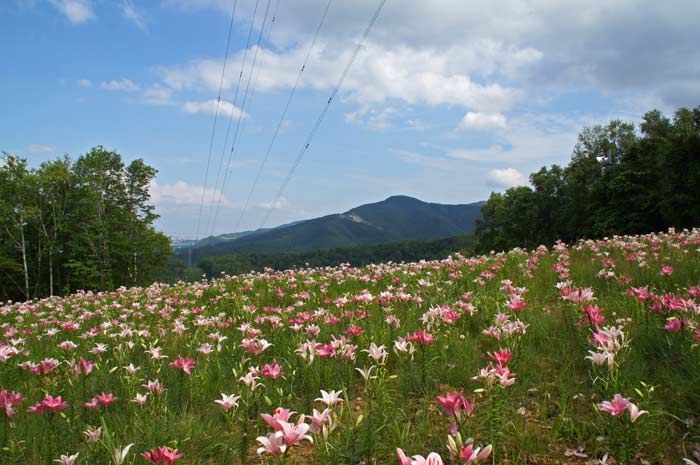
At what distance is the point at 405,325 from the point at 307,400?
82.3 inches

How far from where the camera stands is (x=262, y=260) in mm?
156875

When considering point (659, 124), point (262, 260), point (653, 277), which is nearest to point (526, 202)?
point (659, 124)

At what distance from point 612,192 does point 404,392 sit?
168 ft

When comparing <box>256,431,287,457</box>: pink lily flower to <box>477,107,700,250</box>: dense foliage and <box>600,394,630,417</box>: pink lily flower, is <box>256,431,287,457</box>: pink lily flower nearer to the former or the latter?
<box>600,394,630,417</box>: pink lily flower

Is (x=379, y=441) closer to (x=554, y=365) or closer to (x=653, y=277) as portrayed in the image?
(x=554, y=365)

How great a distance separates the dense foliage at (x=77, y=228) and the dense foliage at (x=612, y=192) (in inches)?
1665

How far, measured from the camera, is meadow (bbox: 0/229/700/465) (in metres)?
2.68

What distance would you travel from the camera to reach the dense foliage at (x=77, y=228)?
40.4 meters

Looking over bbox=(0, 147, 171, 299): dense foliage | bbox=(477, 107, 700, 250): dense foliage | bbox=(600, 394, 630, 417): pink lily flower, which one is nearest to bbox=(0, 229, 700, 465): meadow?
bbox=(600, 394, 630, 417): pink lily flower

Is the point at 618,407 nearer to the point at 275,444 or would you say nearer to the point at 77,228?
the point at 275,444

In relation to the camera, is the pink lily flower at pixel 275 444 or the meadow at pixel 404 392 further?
the meadow at pixel 404 392

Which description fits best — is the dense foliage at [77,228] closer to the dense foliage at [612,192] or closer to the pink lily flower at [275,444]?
the dense foliage at [612,192]

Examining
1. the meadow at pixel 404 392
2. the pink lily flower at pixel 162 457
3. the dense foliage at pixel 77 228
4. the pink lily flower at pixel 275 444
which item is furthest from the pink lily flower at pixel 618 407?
the dense foliage at pixel 77 228

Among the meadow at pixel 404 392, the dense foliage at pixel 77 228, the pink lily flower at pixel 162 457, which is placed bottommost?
the meadow at pixel 404 392
